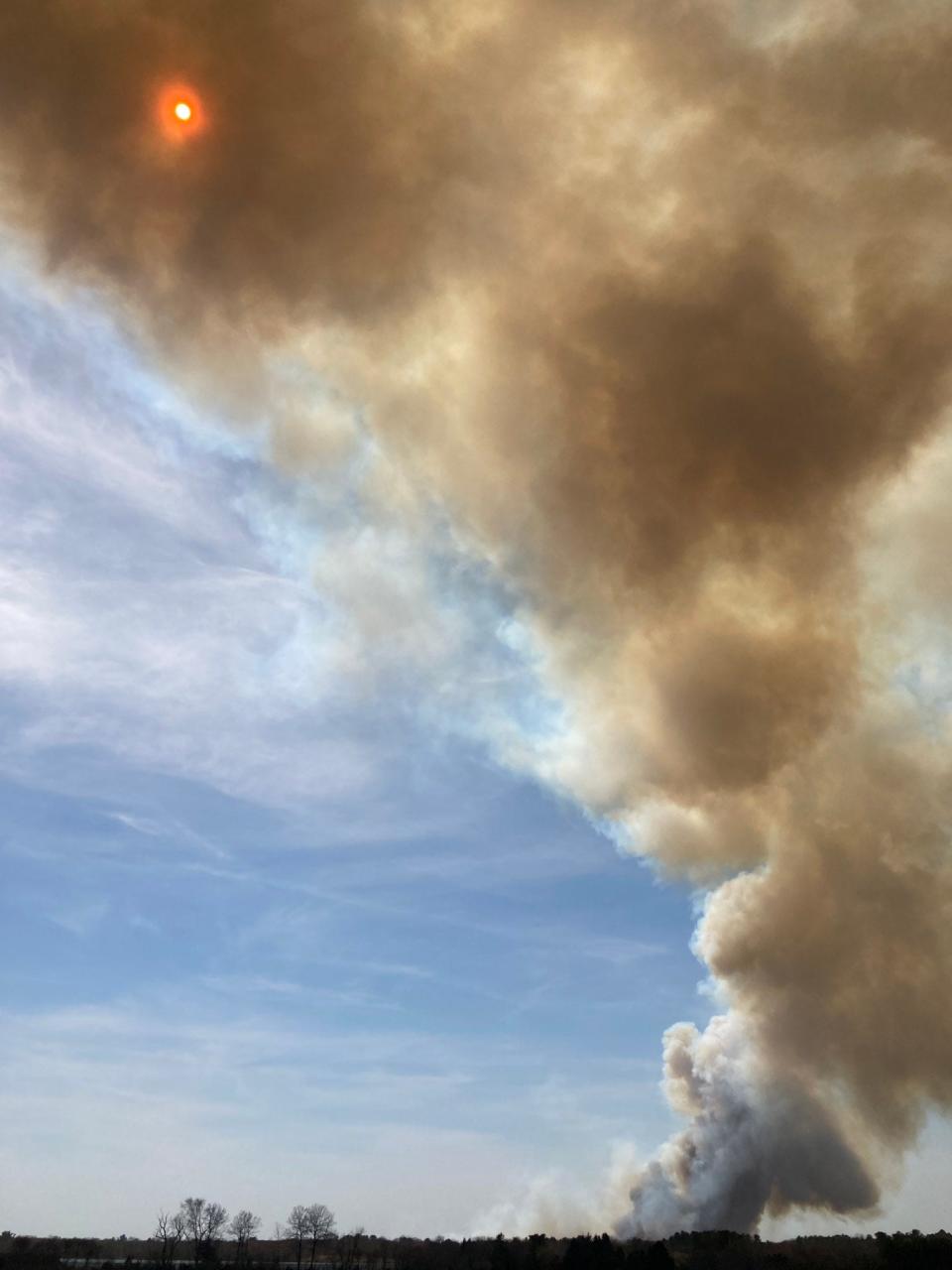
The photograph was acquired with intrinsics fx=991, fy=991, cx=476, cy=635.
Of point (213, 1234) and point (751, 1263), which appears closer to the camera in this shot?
point (751, 1263)

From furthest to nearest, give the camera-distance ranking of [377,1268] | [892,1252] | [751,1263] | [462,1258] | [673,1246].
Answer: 1. [377,1268]
2. [462,1258]
3. [673,1246]
4. [751,1263]
5. [892,1252]

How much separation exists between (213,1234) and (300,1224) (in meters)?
21.7

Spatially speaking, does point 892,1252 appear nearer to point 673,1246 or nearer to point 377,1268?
point 673,1246

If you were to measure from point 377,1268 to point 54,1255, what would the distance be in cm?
6635

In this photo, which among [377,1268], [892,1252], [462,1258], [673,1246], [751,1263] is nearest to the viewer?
[892,1252]

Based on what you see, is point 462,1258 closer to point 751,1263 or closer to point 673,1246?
point 673,1246

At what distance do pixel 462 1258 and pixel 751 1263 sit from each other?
71.6 m

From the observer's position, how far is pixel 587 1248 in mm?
118500

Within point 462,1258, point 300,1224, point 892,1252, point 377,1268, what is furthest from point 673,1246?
point 300,1224

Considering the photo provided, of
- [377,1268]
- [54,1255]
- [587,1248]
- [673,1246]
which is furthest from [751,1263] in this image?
[54,1255]

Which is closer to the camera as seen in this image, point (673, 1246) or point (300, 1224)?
point (673, 1246)

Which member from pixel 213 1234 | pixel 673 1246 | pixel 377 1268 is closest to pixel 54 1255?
pixel 213 1234

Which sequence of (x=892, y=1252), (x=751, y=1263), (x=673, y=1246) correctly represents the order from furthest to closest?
(x=673, y=1246)
(x=751, y=1263)
(x=892, y=1252)

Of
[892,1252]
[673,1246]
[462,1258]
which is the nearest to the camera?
[892,1252]
